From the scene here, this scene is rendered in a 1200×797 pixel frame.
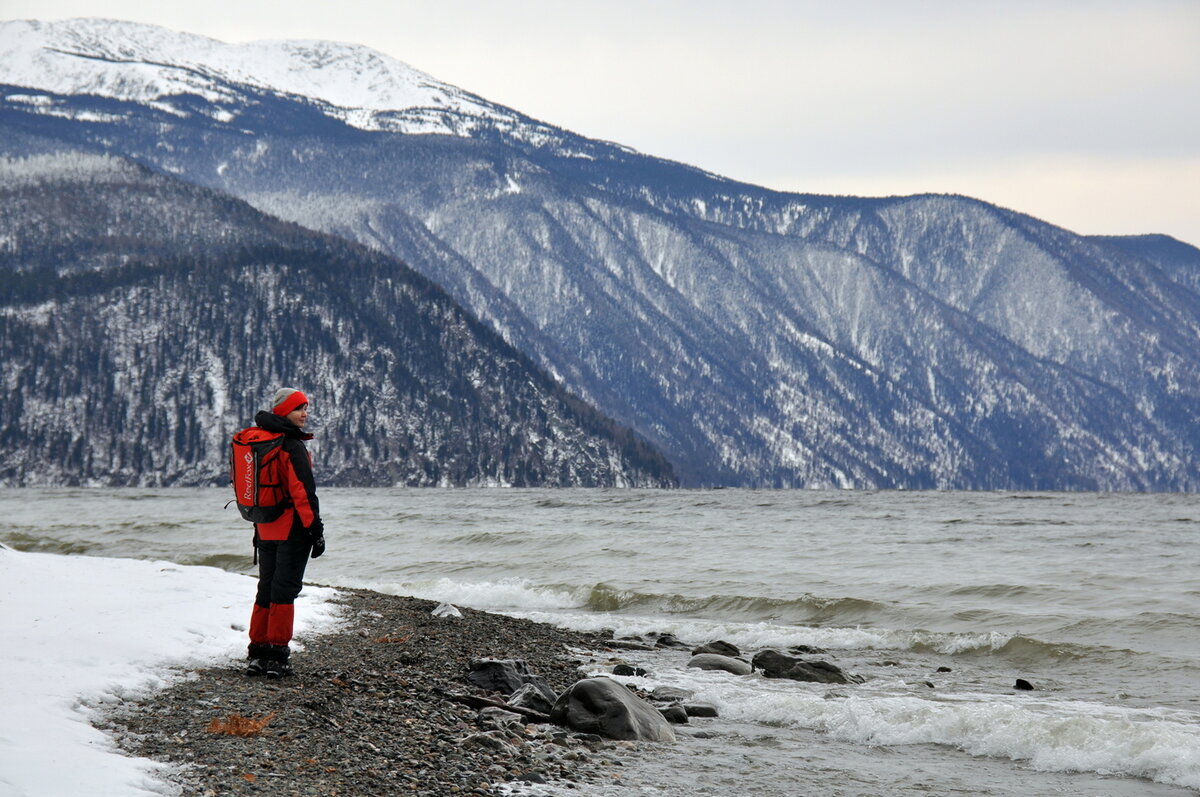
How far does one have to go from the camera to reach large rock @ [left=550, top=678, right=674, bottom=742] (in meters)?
11.3

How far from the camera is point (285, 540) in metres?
11.4

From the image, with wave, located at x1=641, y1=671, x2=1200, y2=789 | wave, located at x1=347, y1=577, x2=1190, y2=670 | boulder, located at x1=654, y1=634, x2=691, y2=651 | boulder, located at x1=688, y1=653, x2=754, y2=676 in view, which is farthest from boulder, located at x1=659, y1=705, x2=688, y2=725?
wave, located at x1=347, y1=577, x2=1190, y2=670

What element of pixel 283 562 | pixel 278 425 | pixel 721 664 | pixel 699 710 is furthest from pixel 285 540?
pixel 721 664

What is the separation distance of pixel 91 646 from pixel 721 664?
8532mm

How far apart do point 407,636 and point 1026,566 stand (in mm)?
23446

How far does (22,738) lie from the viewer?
25.4 feet

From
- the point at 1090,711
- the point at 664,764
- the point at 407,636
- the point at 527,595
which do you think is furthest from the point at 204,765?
the point at 527,595

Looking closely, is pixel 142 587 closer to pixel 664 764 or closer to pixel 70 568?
pixel 70 568

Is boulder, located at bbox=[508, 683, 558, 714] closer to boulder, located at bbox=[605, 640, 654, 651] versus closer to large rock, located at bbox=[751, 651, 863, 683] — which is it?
large rock, located at bbox=[751, 651, 863, 683]

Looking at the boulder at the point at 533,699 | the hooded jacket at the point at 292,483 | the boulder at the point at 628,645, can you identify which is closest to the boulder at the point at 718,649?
the boulder at the point at 628,645

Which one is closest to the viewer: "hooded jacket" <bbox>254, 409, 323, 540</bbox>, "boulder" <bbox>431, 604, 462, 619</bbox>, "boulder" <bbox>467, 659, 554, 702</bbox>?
"hooded jacket" <bbox>254, 409, 323, 540</bbox>

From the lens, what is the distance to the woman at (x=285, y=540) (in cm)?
1130

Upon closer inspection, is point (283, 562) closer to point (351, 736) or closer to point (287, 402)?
point (287, 402)

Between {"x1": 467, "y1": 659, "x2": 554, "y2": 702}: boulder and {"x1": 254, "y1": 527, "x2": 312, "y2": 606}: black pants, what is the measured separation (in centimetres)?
261
